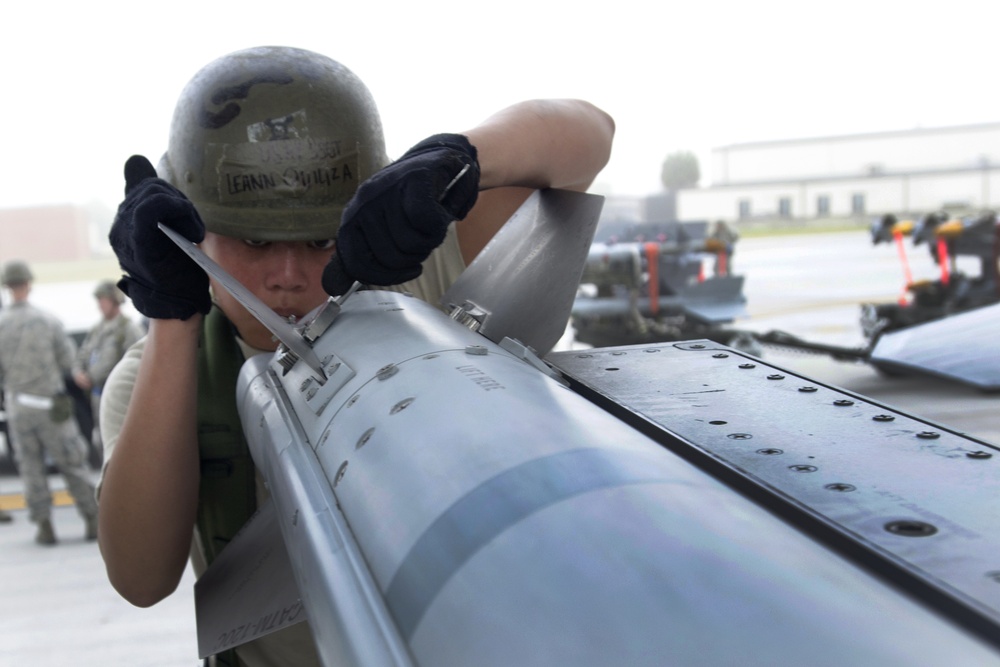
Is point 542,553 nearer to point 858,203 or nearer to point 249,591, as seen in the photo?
point 249,591

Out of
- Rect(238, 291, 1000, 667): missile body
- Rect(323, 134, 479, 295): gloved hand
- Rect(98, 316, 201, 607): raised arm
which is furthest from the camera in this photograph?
Rect(98, 316, 201, 607): raised arm

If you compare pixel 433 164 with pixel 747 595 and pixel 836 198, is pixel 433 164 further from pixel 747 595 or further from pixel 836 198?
pixel 836 198

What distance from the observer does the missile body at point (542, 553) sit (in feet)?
1.54

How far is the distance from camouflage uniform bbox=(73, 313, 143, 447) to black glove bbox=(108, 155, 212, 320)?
4774mm

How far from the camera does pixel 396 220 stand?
1.04 meters

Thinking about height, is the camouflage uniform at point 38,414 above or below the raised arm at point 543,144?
below

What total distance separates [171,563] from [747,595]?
1.13 m

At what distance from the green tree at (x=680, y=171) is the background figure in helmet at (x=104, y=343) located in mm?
23429

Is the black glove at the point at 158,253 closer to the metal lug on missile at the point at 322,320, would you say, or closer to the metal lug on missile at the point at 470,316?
the metal lug on missile at the point at 322,320

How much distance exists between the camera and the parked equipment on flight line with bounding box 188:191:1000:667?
48 cm

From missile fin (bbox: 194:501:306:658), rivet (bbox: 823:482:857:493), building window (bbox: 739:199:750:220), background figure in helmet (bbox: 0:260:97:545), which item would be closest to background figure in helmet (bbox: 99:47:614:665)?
missile fin (bbox: 194:501:306:658)

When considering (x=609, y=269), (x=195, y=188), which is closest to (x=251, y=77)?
(x=195, y=188)

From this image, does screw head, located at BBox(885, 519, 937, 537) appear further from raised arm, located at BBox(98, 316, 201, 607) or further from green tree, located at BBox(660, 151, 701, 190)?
green tree, located at BBox(660, 151, 701, 190)

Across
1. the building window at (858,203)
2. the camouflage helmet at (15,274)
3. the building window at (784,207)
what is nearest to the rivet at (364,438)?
the camouflage helmet at (15,274)
